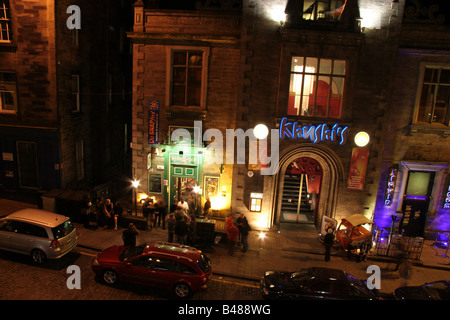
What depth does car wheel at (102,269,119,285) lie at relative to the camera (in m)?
12.6

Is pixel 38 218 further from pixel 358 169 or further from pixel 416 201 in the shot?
pixel 416 201

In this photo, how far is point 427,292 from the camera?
12766 millimetres

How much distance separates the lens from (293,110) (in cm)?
1806

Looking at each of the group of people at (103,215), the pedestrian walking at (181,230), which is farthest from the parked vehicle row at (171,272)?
the group of people at (103,215)

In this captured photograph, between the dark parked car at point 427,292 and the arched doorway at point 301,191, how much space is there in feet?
24.1

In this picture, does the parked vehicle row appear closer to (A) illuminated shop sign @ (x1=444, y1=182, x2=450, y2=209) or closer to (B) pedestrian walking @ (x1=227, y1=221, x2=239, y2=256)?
(B) pedestrian walking @ (x1=227, y1=221, x2=239, y2=256)

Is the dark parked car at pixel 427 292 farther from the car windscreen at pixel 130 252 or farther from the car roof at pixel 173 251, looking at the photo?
the car windscreen at pixel 130 252

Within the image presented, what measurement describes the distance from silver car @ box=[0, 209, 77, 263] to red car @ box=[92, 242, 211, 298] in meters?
2.04

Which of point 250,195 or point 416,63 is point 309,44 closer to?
point 416,63

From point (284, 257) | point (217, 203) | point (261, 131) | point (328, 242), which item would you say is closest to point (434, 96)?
point (261, 131)

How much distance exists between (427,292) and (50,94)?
20.2 meters

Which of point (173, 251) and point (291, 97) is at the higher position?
point (291, 97)

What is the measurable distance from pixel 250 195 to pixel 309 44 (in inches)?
331
